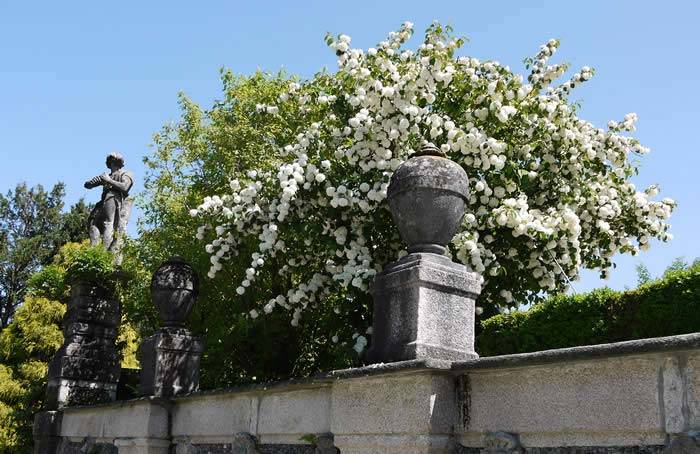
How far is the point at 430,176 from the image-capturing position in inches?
193

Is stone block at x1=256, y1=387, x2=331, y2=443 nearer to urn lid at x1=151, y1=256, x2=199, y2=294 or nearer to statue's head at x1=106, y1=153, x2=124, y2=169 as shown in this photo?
urn lid at x1=151, y1=256, x2=199, y2=294

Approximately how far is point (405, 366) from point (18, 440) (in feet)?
34.1

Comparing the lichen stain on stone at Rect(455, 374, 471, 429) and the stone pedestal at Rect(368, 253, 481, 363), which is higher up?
the stone pedestal at Rect(368, 253, 481, 363)

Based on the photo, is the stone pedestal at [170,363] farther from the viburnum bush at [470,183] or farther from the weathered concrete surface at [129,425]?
the viburnum bush at [470,183]

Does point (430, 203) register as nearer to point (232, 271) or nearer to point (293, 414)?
point (293, 414)

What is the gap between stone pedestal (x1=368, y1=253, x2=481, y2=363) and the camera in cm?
459

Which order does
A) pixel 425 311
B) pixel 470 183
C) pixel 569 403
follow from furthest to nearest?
pixel 470 183 < pixel 425 311 < pixel 569 403

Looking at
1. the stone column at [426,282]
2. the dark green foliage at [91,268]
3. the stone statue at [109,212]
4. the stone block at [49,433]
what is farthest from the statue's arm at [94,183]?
the stone column at [426,282]

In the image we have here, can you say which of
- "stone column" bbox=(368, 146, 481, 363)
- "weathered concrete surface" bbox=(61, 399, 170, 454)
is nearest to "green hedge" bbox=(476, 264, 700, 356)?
"stone column" bbox=(368, 146, 481, 363)

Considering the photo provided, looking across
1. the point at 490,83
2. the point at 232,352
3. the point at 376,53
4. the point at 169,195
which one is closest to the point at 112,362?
the point at 232,352

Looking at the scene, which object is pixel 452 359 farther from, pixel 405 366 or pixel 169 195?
pixel 169 195

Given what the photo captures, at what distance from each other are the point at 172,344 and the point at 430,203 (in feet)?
13.5

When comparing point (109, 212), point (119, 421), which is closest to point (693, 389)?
point (119, 421)

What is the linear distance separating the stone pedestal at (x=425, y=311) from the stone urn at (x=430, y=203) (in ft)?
0.47
